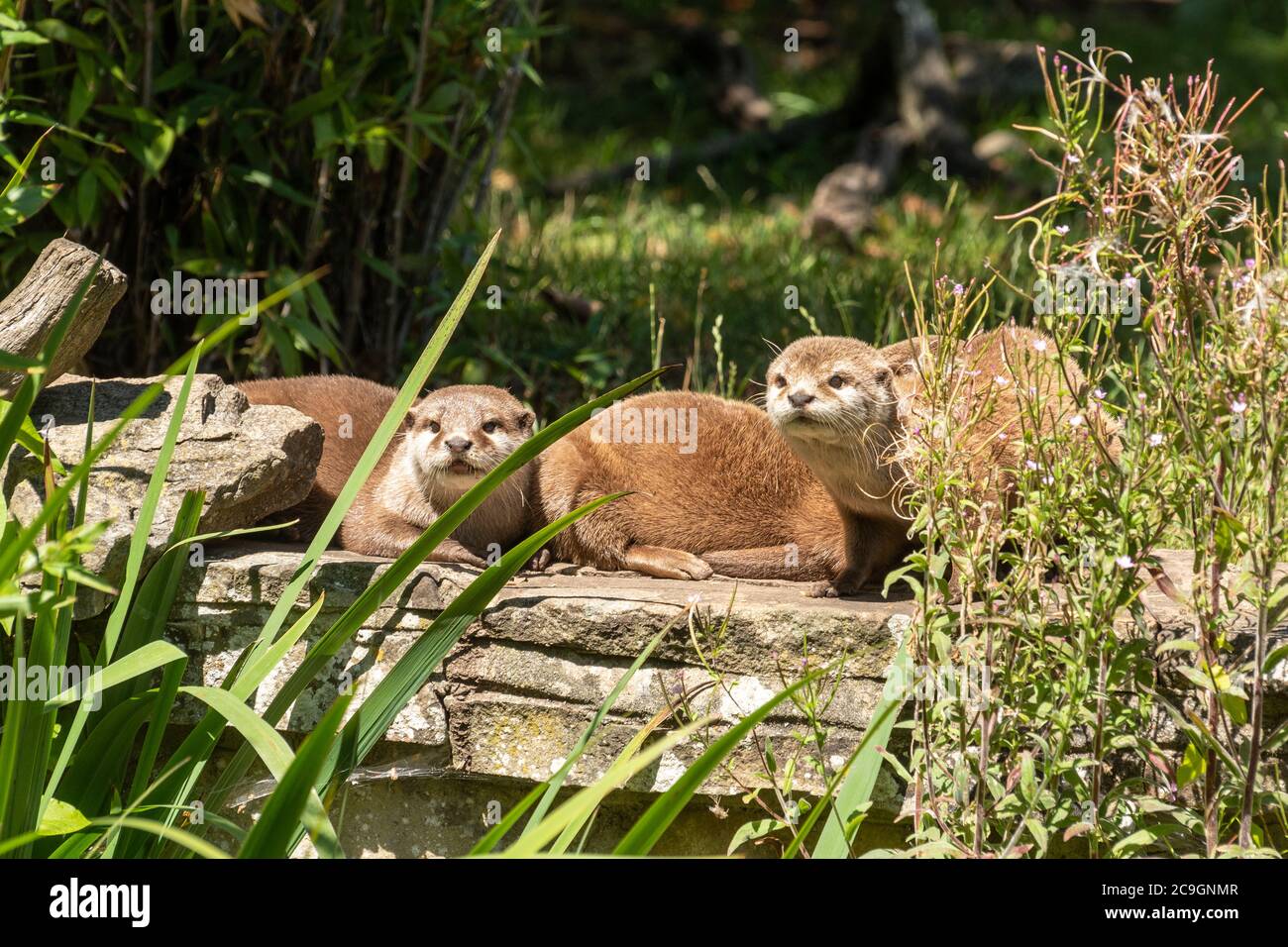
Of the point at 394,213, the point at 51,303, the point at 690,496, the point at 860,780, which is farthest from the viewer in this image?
the point at 394,213

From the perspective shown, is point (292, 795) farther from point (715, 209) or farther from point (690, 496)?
point (715, 209)

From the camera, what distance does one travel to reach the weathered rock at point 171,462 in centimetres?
317

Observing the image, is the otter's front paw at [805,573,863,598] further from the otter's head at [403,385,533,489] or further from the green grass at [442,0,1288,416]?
the otter's head at [403,385,533,489]

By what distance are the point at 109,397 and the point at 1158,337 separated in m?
2.41

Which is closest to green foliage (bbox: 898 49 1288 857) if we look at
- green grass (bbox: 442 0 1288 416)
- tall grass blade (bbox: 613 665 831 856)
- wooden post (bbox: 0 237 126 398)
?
green grass (bbox: 442 0 1288 416)

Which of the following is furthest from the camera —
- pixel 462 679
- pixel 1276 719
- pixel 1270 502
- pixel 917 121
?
pixel 917 121

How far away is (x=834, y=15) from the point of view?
37.6ft

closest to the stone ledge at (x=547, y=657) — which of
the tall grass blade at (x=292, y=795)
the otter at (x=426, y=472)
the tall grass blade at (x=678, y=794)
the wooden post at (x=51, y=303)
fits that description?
the otter at (x=426, y=472)

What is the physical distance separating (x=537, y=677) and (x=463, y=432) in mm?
849

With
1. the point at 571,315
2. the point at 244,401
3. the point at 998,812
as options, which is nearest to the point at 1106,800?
the point at 998,812

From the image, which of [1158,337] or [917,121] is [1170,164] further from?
[917,121]

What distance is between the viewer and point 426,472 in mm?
3713

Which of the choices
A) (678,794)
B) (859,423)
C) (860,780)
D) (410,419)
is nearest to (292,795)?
(678,794)

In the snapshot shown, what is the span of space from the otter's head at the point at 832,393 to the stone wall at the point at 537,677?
1.33 feet
